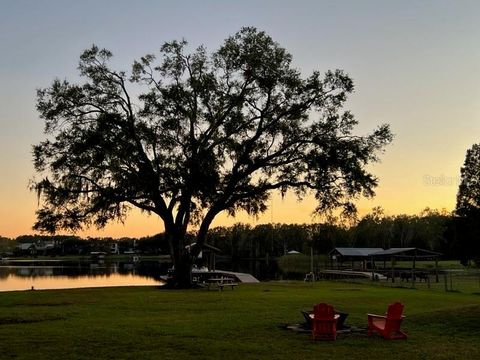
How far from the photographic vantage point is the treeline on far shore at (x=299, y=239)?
109m

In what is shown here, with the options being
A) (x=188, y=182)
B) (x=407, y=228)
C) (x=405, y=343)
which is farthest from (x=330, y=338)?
(x=407, y=228)

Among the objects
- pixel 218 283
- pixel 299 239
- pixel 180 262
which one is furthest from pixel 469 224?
pixel 299 239

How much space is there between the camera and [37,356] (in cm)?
926

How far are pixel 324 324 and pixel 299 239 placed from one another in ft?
447

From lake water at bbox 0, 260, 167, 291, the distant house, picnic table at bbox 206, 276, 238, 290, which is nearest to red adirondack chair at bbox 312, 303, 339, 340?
picnic table at bbox 206, 276, 238, 290

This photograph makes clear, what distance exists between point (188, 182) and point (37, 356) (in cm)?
2101

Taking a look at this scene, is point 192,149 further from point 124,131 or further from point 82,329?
point 82,329

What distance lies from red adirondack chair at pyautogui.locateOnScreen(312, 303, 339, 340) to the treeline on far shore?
193 feet

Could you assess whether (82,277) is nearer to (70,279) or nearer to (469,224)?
(70,279)

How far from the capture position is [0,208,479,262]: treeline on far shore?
10900cm

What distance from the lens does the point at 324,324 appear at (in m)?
11.7

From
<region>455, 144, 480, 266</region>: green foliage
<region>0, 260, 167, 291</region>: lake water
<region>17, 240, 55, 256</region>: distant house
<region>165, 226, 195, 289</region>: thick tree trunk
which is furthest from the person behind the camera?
<region>17, 240, 55, 256</region>: distant house

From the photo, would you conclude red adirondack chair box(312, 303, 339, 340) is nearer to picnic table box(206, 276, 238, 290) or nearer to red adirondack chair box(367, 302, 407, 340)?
red adirondack chair box(367, 302, 407, 340)

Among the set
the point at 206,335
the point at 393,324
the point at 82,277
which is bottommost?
the point at 82,277
